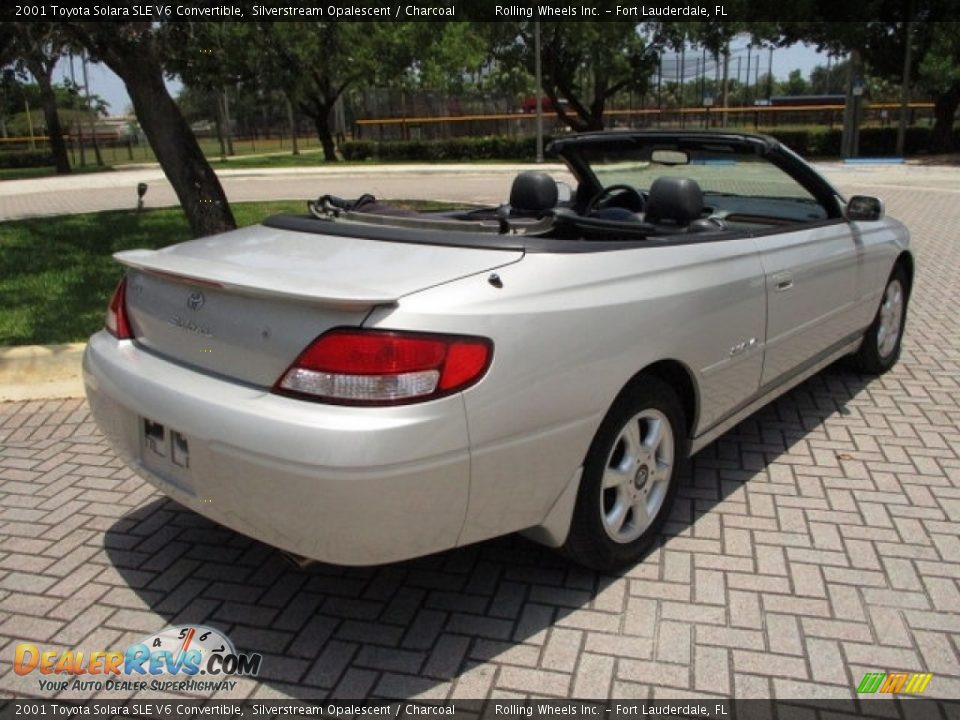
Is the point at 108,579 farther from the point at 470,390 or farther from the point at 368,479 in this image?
the point at 470,390

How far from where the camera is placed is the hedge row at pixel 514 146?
29891mm

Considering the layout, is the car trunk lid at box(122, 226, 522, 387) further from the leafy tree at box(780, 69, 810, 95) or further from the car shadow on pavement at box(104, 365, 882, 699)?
the leafy tree at box(780, 69, 810, 95)

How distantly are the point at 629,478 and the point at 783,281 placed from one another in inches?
50.4

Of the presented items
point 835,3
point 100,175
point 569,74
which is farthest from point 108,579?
point 569,74

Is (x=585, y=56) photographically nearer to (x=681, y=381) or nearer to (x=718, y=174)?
(x=718, y=174)

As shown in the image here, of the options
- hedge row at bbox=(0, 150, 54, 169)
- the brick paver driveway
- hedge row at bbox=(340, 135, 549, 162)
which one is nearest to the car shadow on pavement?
the brick paver driveway

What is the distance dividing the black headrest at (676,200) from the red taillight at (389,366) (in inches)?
65.7

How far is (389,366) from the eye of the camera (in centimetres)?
226

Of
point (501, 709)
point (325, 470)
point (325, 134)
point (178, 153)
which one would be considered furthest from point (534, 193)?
point (325, 134)

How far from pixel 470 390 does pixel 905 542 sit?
2.04m

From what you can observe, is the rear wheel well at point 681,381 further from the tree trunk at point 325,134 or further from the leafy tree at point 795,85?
the leafy tree at point 795,85

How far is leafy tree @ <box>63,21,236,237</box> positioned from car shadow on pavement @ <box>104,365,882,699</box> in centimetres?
538

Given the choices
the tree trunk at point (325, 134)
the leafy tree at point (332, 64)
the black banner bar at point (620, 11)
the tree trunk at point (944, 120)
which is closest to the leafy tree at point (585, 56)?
the black banner bar at point (620, 11)

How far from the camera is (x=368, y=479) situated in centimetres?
221
